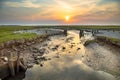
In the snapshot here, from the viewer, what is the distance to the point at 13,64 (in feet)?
71.6

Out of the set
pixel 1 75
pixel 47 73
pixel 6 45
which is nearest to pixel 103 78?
pixel 47 73

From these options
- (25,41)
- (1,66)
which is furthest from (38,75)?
(25,41)

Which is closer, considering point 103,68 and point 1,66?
point 1,66

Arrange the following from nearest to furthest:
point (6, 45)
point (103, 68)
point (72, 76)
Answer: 1. point (72, 76)
2. point (103, 68)
3. point (6, 45)

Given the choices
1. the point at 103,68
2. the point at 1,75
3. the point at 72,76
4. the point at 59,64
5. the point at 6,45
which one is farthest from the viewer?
the point at 6,45

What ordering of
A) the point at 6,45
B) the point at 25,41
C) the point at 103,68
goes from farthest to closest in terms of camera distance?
the point at 25,41 → the point at 6,45 → the point at 103,68

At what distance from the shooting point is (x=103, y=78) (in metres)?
21.8

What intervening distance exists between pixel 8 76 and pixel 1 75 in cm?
103

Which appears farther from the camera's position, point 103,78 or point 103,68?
point 103,68

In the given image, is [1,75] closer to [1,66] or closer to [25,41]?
[1,66]

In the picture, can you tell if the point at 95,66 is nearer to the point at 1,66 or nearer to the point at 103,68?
the point at 103,68

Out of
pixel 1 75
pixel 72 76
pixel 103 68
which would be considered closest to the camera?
pixel 1 75

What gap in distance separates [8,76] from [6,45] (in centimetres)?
2036

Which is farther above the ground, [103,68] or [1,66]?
[1,66]
